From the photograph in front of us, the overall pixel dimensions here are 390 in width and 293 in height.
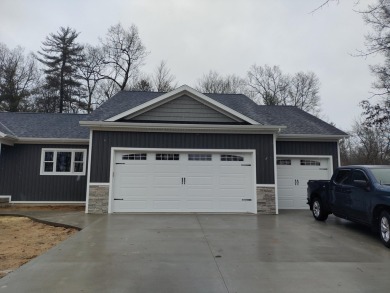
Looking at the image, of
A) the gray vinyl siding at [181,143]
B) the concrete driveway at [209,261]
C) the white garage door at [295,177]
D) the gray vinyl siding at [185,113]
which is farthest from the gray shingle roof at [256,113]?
the concrete driveway at [209,261]

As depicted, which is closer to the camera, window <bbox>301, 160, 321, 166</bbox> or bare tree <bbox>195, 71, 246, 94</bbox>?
window <bbox>301, 160, 321, 166</bbox>

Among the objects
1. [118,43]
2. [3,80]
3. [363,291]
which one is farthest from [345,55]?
[3,80]

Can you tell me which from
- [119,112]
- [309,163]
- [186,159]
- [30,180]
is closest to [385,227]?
[309,163]

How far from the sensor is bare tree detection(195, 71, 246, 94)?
3353 cm

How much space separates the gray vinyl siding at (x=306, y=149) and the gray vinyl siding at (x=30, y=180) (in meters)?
9.19

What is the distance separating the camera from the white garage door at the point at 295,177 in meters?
13.5

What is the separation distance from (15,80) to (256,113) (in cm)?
2672

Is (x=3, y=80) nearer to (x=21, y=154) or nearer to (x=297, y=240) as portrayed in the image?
(x=21, y=154)

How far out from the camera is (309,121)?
15.4 metres

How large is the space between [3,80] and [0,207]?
69.2ft

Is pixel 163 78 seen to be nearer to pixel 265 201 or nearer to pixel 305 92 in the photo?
pixel 305 92

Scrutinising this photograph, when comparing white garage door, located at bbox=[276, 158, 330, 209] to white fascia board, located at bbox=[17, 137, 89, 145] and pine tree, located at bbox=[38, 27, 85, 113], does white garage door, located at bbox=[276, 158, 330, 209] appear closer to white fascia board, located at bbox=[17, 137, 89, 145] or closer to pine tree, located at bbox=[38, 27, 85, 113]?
white fascia board, located at bbox=[17, 137, 89, 145]

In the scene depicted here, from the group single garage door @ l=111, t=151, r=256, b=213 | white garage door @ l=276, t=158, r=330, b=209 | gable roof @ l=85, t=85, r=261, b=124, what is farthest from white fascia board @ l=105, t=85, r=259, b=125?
white garage door @ l=276, t=158, r=330, b=209

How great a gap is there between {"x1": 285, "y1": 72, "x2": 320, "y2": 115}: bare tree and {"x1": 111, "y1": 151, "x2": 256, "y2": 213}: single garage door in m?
24.1
